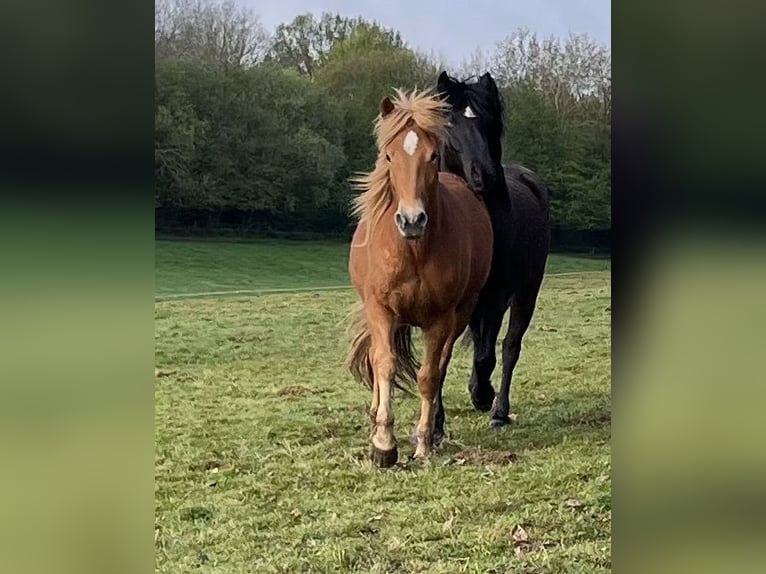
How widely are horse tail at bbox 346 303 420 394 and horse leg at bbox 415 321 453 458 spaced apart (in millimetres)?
37

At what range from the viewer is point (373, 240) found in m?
2.65

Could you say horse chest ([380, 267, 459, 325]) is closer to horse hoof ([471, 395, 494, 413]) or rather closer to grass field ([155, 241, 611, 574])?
grass field ([155, 241, 611, 574])

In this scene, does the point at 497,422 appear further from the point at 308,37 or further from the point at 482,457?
the point at 308,37

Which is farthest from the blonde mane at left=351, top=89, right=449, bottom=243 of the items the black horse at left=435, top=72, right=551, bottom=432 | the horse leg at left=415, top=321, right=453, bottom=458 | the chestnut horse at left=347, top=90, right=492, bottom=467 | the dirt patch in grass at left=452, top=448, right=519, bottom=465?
the dirt patch in grass at left=452, top=448, right=519, bottom=465

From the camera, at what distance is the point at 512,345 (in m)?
2.76

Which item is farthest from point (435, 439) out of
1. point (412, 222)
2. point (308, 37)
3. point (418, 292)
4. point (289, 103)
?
point (308, 37)

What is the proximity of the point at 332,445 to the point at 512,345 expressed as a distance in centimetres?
66

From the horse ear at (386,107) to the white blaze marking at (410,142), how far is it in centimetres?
10

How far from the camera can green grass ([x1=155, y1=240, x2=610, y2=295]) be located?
2.67 m

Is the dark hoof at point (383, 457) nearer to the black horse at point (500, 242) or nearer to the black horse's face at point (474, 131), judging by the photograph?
the black horse at point (500, 242)

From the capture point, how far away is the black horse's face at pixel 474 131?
2666mm
